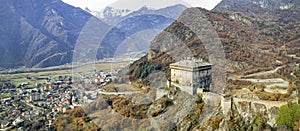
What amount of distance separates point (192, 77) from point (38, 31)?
110025mm

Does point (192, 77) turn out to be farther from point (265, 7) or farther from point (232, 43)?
point (265, 7)

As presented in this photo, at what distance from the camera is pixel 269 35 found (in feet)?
125

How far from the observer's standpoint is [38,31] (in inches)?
4776

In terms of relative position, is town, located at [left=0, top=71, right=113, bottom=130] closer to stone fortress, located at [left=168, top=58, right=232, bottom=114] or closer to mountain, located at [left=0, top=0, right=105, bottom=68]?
stone fortress, located at [left=168, top=58, right=232, bottom=114]

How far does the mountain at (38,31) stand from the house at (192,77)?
247 feet

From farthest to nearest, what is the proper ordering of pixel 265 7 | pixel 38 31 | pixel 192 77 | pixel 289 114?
pixel 38 31 → pixel 265 7 → pixel 192 77 → pixel 289 114

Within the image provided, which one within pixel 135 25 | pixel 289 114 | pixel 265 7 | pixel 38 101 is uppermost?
pixel 135 25

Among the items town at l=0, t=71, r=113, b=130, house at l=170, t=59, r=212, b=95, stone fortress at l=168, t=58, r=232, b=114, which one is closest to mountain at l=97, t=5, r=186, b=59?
town at l=0, t=71, r=113, b=130

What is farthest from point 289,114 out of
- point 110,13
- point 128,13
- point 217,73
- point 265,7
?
point 110,13

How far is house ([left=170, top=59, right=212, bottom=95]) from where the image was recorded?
20.3 metres

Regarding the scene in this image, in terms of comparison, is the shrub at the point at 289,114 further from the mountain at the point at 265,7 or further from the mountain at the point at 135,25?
the mountain at the point at 135,25

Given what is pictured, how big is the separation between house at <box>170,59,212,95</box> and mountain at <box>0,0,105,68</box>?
75.2m

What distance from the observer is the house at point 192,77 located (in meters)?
20.3

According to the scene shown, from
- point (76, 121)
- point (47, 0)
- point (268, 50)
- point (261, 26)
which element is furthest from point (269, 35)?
point (47, 0)
